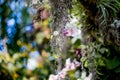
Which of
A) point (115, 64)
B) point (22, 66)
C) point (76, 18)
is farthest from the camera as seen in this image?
point (22, 66)

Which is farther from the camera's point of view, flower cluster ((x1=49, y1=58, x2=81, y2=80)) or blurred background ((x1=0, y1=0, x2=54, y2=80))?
blurred background ((x1=0, y1=0, x2=54, y2=80))

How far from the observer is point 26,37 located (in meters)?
2.82

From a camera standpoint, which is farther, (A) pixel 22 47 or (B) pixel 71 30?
(A) pixel 22 47

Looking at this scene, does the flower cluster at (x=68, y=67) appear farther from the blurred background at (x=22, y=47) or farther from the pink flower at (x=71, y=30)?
the blurred background at (x=22, y=47)

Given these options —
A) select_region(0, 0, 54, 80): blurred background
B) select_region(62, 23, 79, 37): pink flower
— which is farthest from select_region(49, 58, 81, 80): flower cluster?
select_region(0, 0, 54, 80): blurred background

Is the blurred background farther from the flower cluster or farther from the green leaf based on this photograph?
the green leaf

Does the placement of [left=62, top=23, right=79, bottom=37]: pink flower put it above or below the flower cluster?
above

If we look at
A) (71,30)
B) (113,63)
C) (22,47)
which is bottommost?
(113,63)

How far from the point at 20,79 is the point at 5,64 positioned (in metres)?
0.14

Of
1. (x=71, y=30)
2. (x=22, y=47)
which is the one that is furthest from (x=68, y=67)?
(x=22, y=47)

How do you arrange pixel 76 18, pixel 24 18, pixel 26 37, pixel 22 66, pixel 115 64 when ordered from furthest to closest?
pixel 26 37 < pixel 24 18 < pixel 22 66 < pixel 115 64 < pixel 76 18

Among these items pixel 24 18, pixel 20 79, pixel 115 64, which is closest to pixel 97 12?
pixel 115 64

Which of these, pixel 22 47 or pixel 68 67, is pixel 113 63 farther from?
pixel 22 47

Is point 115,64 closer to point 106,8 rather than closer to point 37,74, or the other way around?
point 106,8
